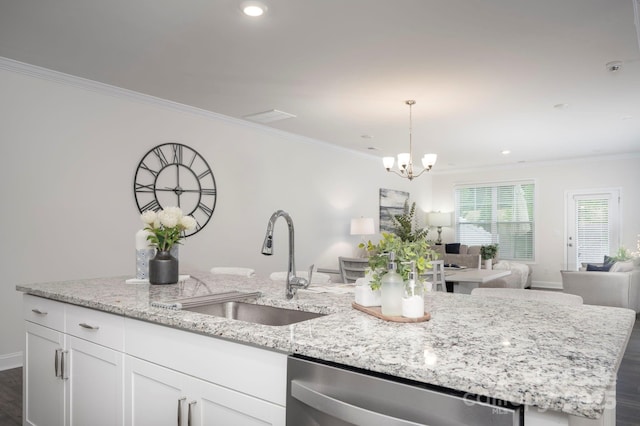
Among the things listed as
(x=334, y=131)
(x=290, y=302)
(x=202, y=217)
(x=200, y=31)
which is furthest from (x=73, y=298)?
(x=334, y=131)

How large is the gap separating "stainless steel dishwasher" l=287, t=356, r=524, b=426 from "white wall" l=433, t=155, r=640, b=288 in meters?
8.84

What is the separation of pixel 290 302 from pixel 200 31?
84.4 inches

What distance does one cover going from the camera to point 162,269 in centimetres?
241

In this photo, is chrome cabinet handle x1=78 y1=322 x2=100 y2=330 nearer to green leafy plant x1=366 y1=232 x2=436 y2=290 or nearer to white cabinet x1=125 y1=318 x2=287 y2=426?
white cabinet x1=125 y1=318 x2=287 y2=426

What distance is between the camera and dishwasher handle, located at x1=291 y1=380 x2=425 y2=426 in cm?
96

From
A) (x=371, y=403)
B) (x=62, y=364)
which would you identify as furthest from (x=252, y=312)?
(x=371, y=403)

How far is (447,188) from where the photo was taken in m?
10.1

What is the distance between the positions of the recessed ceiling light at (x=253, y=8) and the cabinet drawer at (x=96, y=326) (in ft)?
6.27

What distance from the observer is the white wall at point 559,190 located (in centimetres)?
800

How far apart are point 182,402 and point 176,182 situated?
3698 millimetres

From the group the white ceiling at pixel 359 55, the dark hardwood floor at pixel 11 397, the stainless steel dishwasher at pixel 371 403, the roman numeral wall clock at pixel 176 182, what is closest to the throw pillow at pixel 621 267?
the white ceiling at pixel 359 55

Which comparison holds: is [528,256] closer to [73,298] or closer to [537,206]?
[537,206]

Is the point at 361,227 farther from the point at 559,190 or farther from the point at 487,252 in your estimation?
the point at 559,190

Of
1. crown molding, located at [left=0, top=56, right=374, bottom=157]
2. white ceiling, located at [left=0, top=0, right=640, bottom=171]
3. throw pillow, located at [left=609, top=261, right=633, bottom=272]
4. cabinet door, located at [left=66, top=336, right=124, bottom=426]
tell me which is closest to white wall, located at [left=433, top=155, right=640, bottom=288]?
throw pillow, located at [left=609, top=261, right=633, bottom=272]
